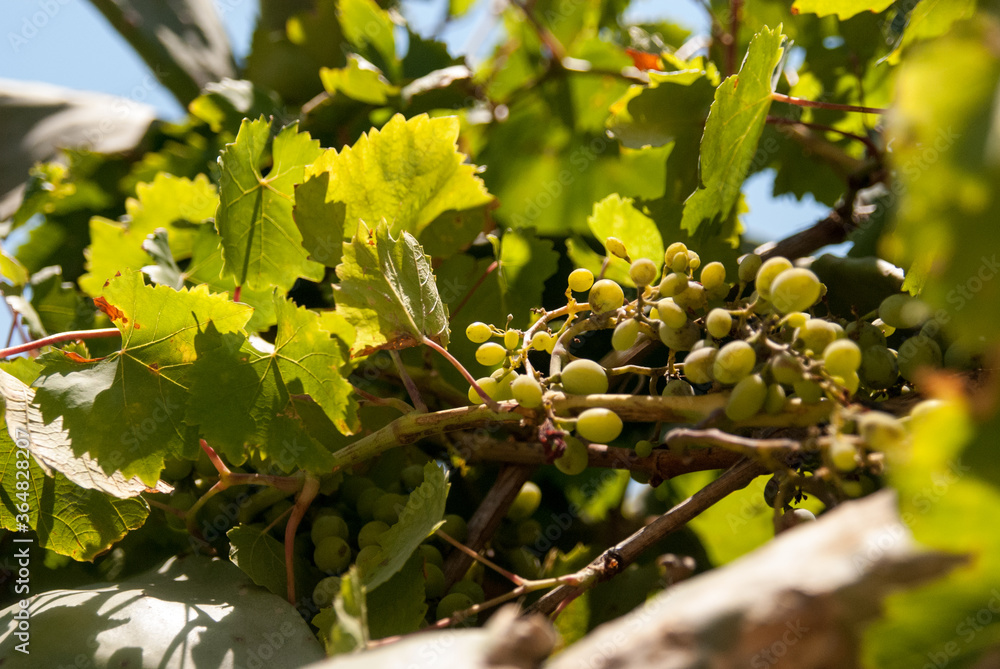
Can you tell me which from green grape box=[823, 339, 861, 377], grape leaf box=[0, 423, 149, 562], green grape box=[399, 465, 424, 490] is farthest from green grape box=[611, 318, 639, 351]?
grape leaf box=[0, 423, 149, 562]

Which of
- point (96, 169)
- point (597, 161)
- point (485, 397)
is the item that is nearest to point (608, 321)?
point (485, 397)

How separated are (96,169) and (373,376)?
652 millimetres

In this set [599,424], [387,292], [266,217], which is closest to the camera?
[599,424]

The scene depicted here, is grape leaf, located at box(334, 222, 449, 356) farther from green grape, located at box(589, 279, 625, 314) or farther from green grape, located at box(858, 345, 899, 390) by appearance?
green grape, located at box(858, 345, 899, 390)

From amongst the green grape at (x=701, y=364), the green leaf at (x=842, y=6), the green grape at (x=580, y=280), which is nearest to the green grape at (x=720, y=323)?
the green grape at (x=701, y=364)

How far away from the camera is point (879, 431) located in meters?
0.29

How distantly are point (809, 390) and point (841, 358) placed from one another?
0.07 feet

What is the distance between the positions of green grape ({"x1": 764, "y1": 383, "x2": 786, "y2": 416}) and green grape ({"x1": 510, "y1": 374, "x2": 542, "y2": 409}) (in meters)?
0.12

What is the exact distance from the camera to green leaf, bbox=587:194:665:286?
2.06 feet

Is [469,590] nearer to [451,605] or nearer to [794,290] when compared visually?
[451,605]

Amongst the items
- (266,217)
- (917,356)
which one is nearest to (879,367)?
(917,356)

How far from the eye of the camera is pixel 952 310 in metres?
0.24

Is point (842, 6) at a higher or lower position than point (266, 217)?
lower

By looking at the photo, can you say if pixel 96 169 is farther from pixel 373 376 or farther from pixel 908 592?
pixel 908 592
